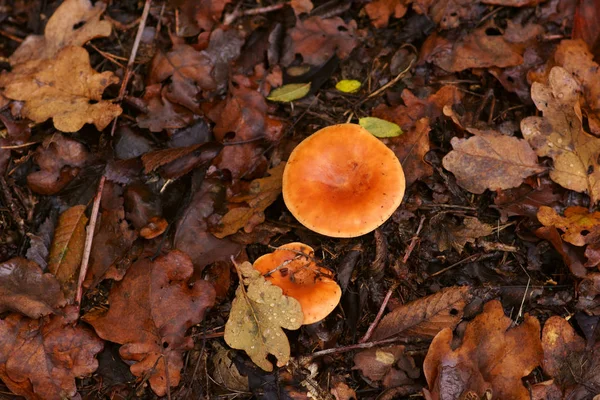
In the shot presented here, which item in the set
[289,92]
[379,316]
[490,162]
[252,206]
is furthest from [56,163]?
[490,162]

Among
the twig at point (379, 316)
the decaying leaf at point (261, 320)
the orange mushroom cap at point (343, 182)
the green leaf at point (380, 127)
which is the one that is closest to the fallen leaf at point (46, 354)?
the decaying leaf at point (261, 320)

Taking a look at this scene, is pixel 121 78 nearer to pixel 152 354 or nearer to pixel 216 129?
pixel 216 129

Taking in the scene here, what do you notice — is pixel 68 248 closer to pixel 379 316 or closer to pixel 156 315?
pixel 156 315

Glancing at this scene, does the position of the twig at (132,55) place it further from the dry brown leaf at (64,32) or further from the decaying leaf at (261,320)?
the decaying leaf at (261,320)

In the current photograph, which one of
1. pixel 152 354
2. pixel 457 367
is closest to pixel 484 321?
pixel 457 367

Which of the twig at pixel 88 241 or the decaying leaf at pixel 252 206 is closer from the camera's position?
the twig at pixel 88 241

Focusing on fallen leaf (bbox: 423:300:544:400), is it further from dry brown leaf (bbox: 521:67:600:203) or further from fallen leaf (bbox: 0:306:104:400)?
fallen leaf (bbox: 0:306:104:400)
